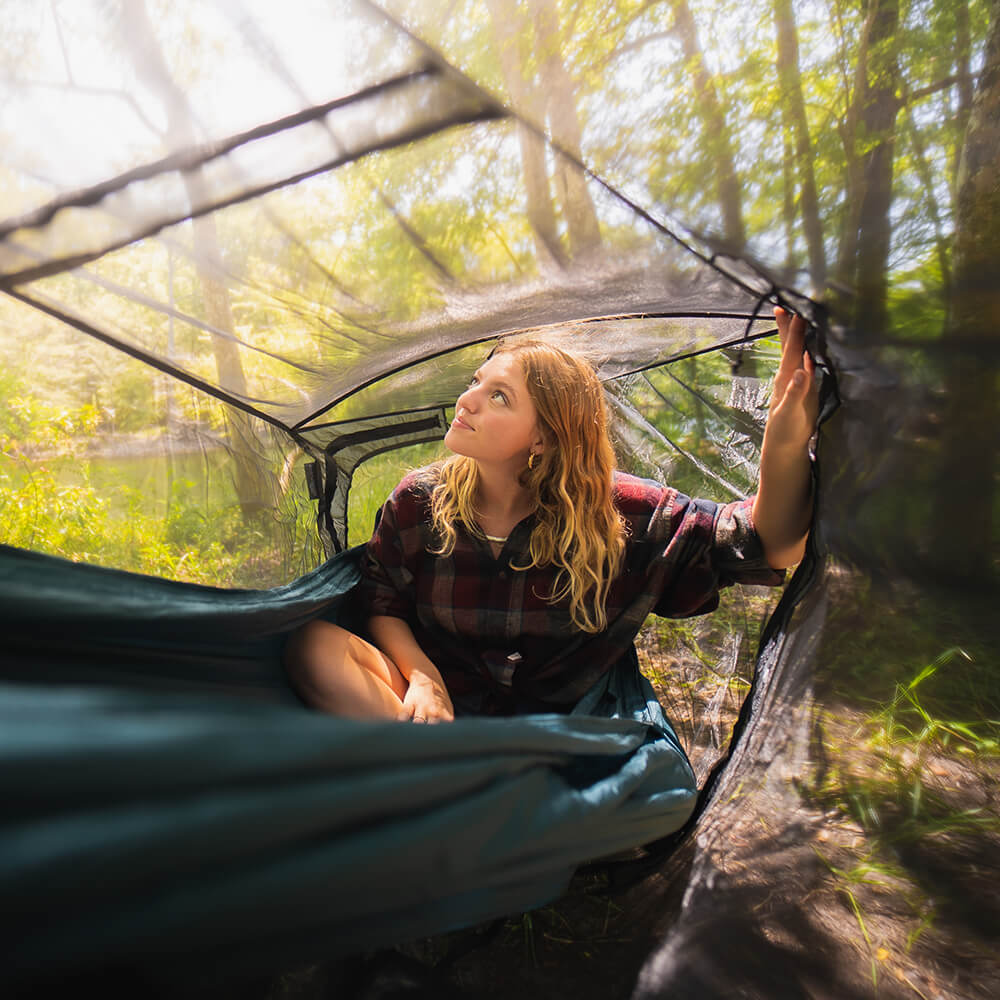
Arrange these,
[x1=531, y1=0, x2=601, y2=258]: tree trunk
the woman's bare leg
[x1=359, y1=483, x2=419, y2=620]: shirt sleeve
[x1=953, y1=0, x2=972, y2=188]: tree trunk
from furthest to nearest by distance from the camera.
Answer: [x1=359, y1=483, x2=419, y2=620]: shirt sleeve, the woman's bare leg, [x1=531, y1=0, x2=601, y2=258]: tree trunk, [x1=953, y1=0, x2=972, y2=188]: tree trunk

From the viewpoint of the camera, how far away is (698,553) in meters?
1.44

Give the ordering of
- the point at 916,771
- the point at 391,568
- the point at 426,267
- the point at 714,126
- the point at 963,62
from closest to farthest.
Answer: the point at 963,62 → the point at 714,126 → the point at 916,771 → the point at 426,267 → the point at 391,568

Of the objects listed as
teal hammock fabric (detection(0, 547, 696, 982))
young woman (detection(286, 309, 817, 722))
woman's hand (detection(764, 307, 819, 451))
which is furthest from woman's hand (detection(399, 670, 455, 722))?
woman's hand (detection(764, 307, 819, 451))

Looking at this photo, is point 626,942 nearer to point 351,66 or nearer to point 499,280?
point 499,280

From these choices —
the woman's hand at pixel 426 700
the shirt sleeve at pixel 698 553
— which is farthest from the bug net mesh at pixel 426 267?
the woman's hand at pixel 426 700

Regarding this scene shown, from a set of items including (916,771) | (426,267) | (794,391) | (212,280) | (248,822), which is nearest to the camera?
(248,822)

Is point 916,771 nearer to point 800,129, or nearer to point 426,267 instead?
point 800,129

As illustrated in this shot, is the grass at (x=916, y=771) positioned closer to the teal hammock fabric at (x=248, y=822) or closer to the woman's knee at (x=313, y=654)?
the teal hammock fabric at (x=248, y=822)

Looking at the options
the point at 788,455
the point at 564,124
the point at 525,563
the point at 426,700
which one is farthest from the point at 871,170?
the point at 426,700

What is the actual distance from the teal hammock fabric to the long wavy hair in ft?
1.67

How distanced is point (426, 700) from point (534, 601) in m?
0.31

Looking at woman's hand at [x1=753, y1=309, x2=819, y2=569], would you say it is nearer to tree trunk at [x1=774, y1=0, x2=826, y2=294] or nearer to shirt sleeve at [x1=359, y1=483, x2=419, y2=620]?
tree trunk at [x1=774, y1=0, x2=826, y2=294]

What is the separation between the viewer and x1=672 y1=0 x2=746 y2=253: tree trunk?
80 centimetres

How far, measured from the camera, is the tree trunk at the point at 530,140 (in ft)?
2.75
